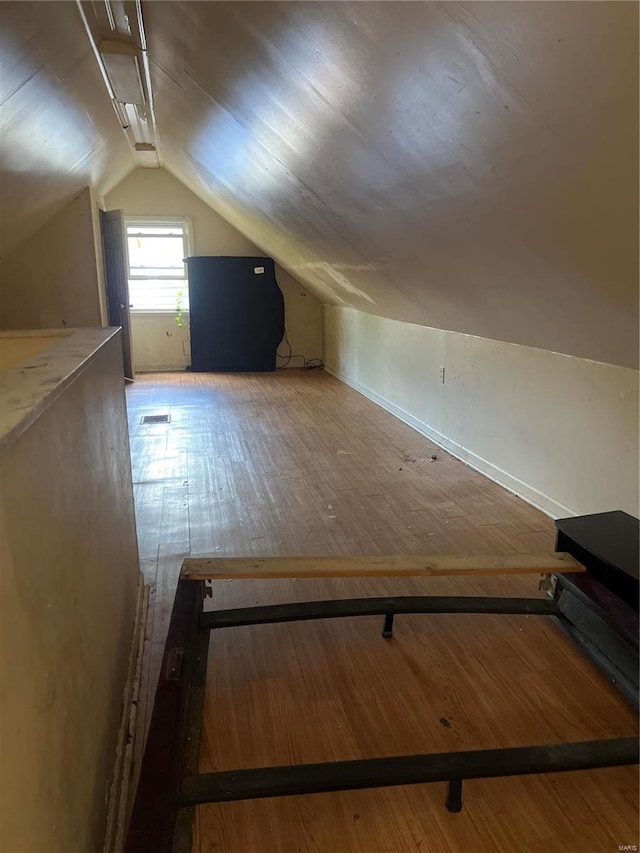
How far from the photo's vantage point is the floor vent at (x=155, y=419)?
4824 millimetres

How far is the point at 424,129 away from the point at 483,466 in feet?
7.38

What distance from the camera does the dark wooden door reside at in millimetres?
6188

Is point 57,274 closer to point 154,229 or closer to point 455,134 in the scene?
point 154,229

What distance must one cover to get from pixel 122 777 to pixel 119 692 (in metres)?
0.20

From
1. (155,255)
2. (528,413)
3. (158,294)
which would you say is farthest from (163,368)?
(528,413)

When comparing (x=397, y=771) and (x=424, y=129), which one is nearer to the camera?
(x=397, y=771)

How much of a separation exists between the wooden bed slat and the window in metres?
6.20

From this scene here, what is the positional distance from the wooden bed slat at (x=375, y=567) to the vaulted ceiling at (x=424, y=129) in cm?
91

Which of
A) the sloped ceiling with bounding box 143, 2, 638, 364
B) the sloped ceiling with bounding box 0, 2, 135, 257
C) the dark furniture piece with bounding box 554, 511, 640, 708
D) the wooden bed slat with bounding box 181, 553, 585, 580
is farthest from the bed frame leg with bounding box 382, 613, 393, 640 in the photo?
the sloped ceiling with bounding box 0, 2, 135, 257

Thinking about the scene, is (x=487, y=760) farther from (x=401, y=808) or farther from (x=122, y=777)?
(x=122, y=777)

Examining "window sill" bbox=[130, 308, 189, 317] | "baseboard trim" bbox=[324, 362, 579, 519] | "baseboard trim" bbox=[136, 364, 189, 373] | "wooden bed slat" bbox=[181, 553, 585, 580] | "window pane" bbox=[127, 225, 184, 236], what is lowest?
"baseboard trim" bbox=[324, 362, 579, 519]

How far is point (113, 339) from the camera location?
5.93ft

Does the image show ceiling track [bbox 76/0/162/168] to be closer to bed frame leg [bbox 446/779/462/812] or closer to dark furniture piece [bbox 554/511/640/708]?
dark furniture piece [bbox 554/511/640/708]

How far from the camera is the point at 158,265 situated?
7559 millimetres
